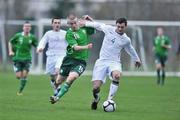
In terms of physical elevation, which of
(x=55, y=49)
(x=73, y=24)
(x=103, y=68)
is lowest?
(x=55, y=49)

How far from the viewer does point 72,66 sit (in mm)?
17156

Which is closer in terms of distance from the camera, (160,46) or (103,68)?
(103,68)

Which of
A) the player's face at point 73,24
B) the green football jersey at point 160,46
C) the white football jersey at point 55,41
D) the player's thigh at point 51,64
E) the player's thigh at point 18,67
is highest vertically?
the player's face at point 73,24

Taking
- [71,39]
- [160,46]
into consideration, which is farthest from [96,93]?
[160,46]

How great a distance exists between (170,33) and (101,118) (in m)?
26.9

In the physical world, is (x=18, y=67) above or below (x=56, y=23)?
below

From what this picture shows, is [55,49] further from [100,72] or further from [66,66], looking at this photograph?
[100,72]

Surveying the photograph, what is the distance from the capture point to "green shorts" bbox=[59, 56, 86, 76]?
16984 millimetres

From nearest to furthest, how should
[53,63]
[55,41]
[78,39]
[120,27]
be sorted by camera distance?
[120,27]
[78,39]
[55,41]
[53,63]

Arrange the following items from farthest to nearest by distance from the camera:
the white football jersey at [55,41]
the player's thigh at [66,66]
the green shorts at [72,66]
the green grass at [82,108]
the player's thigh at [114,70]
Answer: the white football jersey at [55,41], the player's thigh at [66,66], the green shorts at [72,66], the player's thigh at [114,70], the green grass at [82,108]

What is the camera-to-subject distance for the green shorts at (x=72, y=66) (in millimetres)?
16984

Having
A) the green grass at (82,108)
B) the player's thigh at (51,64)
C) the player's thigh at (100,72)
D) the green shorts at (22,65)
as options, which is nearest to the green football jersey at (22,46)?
the green shorts at (22,65)

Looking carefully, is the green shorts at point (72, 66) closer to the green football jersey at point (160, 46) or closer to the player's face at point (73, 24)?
the player's face at point (73, 24)

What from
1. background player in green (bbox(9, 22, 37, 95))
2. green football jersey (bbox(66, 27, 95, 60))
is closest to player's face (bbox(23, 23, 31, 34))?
background player in green (bbox(9, 22, 37, 95))
